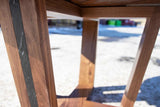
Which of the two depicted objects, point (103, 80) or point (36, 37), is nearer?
point (36, 37)

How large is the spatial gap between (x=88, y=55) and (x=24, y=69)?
1.15 meters

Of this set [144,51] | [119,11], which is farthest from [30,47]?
[144,51]

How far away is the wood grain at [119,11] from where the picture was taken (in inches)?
37.5

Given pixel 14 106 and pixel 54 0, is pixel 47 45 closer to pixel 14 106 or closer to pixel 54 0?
pixel 54 0

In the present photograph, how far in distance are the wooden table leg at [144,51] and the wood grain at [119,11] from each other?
7cm

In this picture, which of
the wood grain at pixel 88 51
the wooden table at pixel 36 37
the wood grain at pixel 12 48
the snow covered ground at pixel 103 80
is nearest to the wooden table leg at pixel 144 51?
the wooden table at pixel 36 37

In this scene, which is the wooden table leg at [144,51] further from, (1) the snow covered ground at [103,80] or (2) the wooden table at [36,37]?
(1) the snow covered ground at [103,80]

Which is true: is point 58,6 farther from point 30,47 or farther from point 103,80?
point 103,80

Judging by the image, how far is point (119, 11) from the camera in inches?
39.9

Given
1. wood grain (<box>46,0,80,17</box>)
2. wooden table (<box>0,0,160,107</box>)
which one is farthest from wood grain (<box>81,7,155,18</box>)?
wood grain (<box>46,0,80,17</box>)

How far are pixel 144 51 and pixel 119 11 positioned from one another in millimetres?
442

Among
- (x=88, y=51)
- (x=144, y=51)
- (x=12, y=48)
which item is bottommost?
(x=88, y=51)

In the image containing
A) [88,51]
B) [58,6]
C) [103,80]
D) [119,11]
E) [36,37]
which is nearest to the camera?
[36,37]

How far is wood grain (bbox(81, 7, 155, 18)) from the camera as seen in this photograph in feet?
3.13
